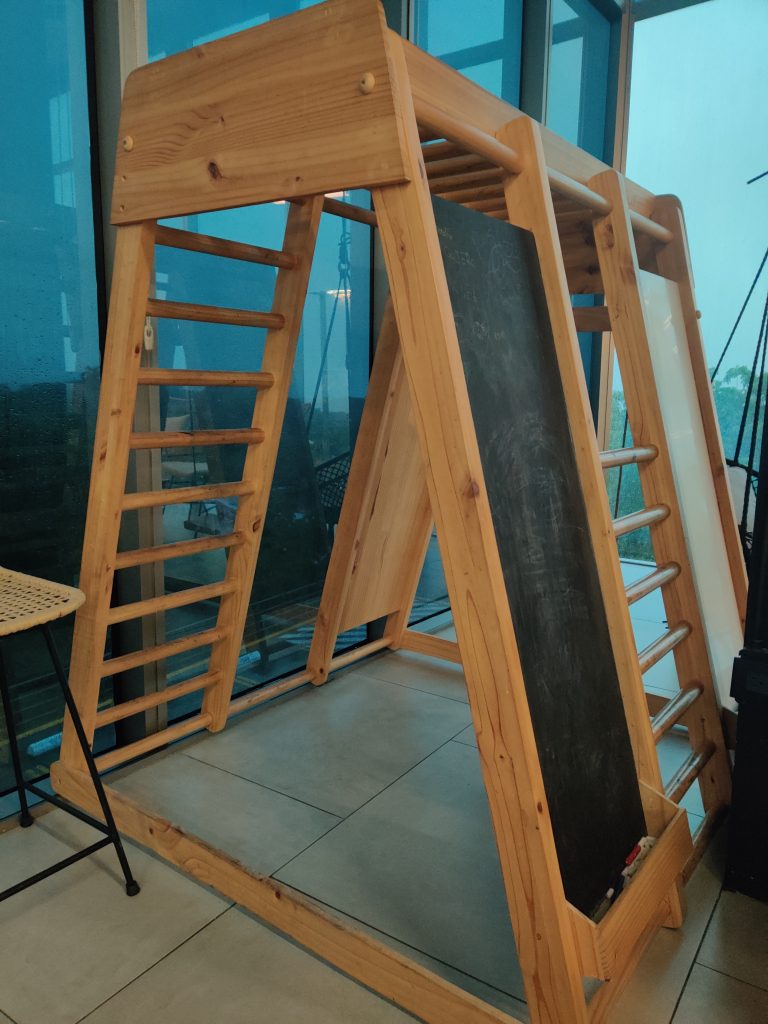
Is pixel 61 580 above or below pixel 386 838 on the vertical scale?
above

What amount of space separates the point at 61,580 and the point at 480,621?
1.32 m

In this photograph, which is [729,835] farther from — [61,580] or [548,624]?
[61,580]

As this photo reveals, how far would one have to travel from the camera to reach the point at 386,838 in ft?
6.20

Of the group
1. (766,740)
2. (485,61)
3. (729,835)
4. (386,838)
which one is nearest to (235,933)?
(386,838)

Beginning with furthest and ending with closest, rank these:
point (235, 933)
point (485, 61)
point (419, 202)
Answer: point (485, 61) → point (235, 933) → point (419, 202)

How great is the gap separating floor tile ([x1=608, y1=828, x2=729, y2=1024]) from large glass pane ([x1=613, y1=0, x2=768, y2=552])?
297cm

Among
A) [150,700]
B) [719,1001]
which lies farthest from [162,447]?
[719,1001]

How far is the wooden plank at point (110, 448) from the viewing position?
1779 mm

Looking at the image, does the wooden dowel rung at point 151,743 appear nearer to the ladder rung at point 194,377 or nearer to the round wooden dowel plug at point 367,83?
the ladder rung at point 194,377

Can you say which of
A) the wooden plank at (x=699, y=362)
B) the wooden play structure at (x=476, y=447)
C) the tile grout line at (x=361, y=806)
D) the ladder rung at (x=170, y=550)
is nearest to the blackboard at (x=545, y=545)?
the wooden play structure at (x=476, y=447)

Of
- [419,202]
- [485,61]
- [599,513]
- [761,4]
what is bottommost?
[599,513]

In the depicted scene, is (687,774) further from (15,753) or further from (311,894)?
(15,753)

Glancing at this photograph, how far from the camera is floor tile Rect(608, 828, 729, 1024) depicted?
1.37 meters

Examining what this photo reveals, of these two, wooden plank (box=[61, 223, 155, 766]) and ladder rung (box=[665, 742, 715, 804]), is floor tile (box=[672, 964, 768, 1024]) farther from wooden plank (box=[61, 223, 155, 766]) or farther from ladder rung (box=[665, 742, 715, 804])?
wooden plank (box=[61, 223, 155, 766])
